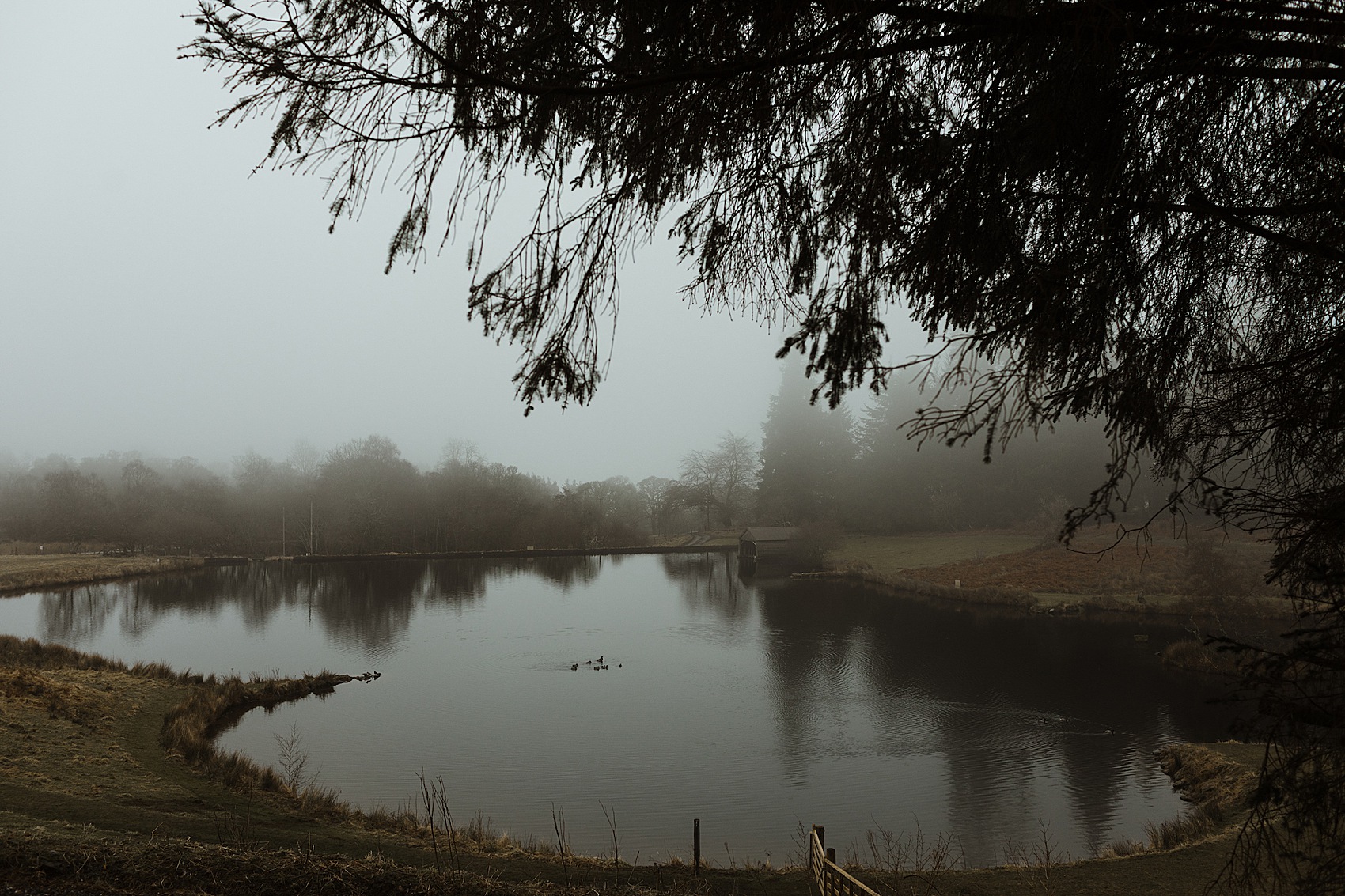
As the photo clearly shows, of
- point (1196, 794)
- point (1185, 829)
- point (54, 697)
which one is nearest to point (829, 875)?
point (1185, 829)

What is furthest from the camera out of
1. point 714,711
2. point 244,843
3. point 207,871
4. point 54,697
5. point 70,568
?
point 70,568

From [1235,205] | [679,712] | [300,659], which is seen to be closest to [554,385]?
[1235,205]

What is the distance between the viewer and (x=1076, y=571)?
1335 inches

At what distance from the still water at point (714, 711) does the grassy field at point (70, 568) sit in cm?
489

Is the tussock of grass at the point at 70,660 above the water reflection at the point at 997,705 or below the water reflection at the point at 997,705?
above

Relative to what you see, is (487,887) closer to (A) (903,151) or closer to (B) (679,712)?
(A) (903,151)

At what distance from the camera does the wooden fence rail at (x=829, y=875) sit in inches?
204

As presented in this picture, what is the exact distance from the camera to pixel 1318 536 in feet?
8.75

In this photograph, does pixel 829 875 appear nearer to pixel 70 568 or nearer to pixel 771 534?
pixel 771 534

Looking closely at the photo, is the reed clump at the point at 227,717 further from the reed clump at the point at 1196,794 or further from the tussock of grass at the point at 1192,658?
the tussock of grass at the point at 1192,658

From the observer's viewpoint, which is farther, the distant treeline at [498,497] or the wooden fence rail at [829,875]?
the distant treeline at [498,497]

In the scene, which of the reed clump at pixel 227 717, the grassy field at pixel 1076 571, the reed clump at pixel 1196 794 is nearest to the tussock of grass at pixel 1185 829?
the reed clump at pixel 1196 794

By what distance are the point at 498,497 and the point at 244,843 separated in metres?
56.8

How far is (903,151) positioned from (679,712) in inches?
633
